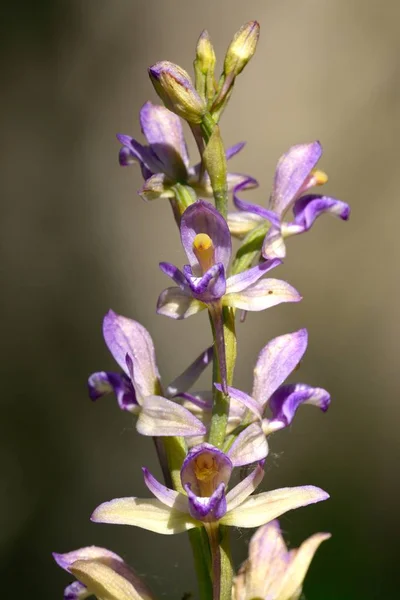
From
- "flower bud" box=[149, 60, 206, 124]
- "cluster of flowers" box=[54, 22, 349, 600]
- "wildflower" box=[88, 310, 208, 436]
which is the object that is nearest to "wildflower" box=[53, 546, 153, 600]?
"cluster of flowers" box=[54, 22, 349, 600]

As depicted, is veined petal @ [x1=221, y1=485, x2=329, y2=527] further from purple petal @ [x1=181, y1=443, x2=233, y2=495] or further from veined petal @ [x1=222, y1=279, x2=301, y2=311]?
veined petal @ [x1=222, y1=279, x2=301, y2=311]

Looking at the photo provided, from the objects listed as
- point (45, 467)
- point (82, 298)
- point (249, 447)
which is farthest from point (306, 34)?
point (249, 447)

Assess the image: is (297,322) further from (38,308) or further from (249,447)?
(249,447)

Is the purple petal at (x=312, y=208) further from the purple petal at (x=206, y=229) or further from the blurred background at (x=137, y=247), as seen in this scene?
the blurred background at (x=137, y=247)

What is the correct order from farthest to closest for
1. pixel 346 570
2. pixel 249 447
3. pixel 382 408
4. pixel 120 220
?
1. pixel 120 220
2. pixel 382 408
3. pixel 346 570
4. pixel 249 447

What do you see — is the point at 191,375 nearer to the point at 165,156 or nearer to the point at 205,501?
the point at 205,501

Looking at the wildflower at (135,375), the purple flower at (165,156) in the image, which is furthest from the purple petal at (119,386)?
the purple flower at (165,156)
